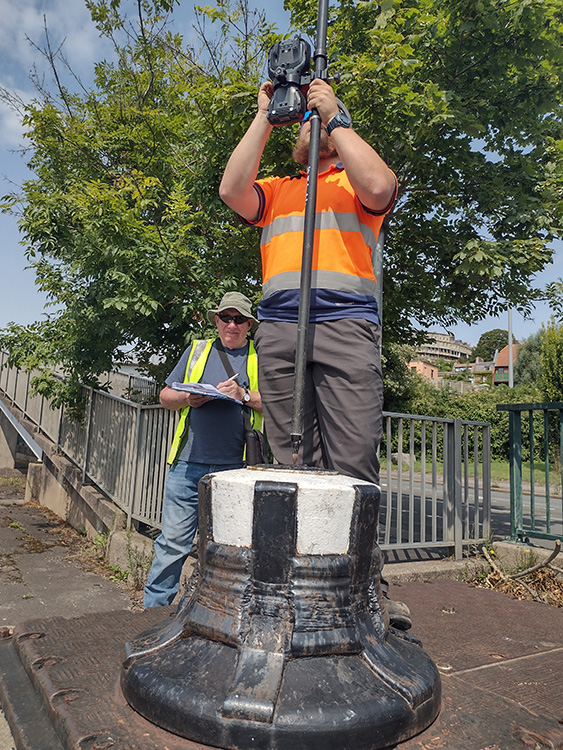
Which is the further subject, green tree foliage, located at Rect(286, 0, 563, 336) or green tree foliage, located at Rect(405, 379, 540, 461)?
green tree foliage, located at Rect(405, 379, 540, 461)

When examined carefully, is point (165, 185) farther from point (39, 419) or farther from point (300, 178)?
point (300, 178)

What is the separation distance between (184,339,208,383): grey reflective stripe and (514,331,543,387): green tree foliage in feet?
156

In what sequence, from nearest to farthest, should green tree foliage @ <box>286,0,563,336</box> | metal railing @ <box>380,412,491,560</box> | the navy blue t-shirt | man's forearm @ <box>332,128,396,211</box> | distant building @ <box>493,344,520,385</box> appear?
man's forearm @ <box>332,128,396,211</box>, the navy blue t-shirt, metal railing @ <box>380,412,491,560</box>, green tree foliage @ <box>286,0,563,336</box>, distant building @ <box>493,344,520,385</box>

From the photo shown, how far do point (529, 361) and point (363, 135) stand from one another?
46.9 metres

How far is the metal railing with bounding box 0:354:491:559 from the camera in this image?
488cm

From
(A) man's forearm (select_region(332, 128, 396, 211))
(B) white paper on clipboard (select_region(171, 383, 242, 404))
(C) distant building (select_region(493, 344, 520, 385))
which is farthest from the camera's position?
(C) distant building (select_region(493, 344, 520, 385))

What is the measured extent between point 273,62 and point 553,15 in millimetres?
5765

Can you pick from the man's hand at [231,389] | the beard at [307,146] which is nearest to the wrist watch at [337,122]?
the beard at [307,146]

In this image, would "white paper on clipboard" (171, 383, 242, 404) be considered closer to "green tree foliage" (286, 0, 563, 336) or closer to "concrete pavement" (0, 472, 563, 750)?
"concrete pavement" (0, 472, 563, 750)

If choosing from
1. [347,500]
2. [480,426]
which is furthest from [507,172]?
[347,500]

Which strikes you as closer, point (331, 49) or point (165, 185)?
point (331, 49)

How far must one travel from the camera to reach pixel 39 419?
10.8 meters

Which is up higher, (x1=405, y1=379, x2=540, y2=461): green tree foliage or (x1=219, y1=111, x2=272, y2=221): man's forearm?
(x1=405, y1=379, x2=540, y2=461): green tree foliage

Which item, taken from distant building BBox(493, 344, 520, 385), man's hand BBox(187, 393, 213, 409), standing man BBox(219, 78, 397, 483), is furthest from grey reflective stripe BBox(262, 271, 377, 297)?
distant building BBox(493, 344, 520, 385)
